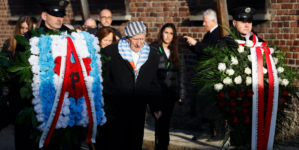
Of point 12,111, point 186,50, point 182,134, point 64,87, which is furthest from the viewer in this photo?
point 186,50

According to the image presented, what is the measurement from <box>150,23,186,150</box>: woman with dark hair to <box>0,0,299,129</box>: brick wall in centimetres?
144

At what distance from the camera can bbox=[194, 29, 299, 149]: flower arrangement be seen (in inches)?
139

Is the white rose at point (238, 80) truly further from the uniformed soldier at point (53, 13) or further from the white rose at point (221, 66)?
the uniformed soldier at point (53, 13)

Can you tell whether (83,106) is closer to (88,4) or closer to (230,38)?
(230,38)

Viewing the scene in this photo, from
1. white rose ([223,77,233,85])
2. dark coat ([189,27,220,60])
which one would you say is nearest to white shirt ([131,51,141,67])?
white rose ([223,77,233,85])

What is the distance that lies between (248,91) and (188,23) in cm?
357

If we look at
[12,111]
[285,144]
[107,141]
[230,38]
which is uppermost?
[230,38]

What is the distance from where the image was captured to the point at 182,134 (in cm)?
636

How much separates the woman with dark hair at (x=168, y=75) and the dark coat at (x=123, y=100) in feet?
3.83

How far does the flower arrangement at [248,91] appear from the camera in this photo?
3.54 m

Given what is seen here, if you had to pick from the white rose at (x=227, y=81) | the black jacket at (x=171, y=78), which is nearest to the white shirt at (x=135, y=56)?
the white rose at (x=227, y=81)

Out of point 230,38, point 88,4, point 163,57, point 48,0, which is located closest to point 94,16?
point 88,4

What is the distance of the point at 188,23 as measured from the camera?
22.6 ft

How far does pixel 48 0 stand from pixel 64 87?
1.38 m
